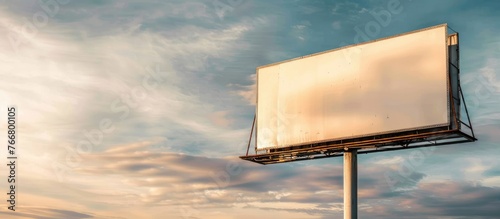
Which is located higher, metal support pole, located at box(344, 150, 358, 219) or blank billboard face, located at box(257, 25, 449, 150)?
blank billboard face, located at box(257, 25, 449, 150)

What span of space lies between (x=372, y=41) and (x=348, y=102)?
123 inches

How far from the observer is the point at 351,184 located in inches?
1213

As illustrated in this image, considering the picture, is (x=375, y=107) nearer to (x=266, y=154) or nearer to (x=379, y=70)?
(x=379, y=70)

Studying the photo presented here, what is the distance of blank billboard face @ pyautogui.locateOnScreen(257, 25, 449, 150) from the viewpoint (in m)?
28.3

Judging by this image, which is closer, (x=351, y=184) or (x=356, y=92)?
(x=351, y=184)

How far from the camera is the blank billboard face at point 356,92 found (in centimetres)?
2831

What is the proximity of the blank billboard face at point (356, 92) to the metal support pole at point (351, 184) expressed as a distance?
120cm

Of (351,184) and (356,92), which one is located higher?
(356,92)

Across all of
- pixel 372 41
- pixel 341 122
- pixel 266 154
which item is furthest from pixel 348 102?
pixel 266 154

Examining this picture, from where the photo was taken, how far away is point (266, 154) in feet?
113

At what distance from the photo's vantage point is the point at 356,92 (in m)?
31.0

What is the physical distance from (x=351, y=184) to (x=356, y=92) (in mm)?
4411

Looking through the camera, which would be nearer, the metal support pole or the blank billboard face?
the blank billboard face

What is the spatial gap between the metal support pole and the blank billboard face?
3.93ft
